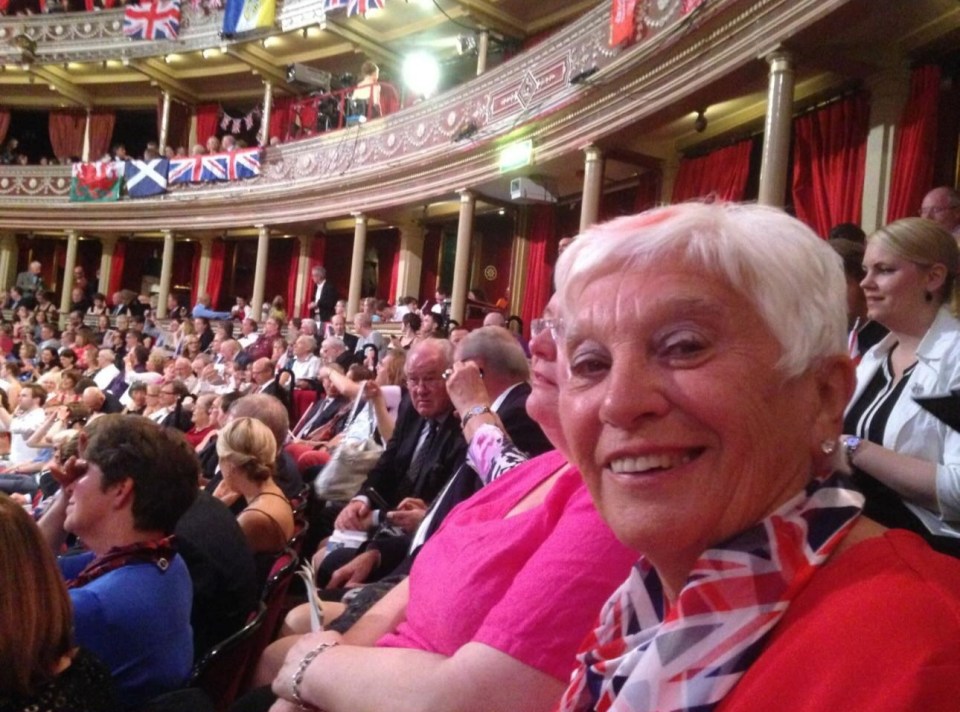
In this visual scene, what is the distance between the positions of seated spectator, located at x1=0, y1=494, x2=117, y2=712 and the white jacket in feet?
5.24

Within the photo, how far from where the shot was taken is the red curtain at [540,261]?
10191 millimetres

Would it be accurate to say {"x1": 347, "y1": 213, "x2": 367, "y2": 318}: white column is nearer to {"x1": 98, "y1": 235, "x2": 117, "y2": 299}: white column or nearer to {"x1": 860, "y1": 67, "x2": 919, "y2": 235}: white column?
{"x1": 98, "y1": 235, "x2": 117, "y2": 299}: white column

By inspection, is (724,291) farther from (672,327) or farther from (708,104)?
(708,104)

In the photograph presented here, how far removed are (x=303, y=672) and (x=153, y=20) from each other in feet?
54.0

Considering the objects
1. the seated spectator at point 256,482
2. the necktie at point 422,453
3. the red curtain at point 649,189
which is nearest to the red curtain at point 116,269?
the red curtain at point 649,189

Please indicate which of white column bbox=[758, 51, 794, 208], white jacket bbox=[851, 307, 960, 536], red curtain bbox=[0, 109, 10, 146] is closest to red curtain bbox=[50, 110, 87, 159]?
red curtain bbox=[0, 109, 10, 146]

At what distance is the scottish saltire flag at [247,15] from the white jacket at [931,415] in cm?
1367

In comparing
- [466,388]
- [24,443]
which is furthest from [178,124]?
[466,388]

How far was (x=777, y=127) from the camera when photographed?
5227 millimetres

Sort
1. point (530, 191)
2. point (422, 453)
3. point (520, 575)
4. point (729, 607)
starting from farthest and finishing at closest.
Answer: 1. point (530, 191)
2. point (422, 453)
3. point (520, 575)
4. point (729, 607)

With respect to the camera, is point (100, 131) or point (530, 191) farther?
point (100, 131)

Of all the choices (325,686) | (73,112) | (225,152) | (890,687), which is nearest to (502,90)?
(225,152)

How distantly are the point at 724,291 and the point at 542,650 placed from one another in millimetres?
571

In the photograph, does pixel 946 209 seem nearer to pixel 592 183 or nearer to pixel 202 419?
pixel 592 183
